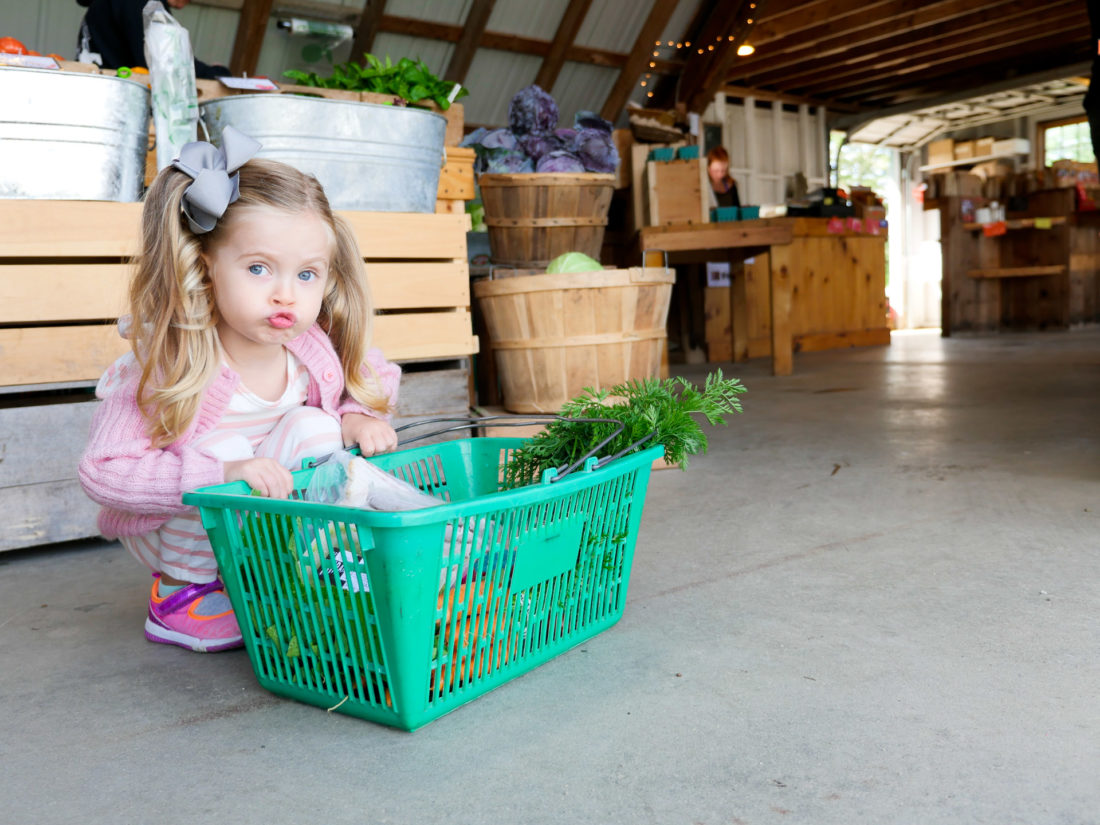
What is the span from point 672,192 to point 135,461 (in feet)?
15.8

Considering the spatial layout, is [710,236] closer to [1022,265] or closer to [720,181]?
[720,181]

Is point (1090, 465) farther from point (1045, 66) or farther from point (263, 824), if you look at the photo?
point (1045, 66)

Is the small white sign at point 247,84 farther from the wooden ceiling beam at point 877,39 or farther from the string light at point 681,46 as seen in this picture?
the wooden ceiling beam at point 877,39

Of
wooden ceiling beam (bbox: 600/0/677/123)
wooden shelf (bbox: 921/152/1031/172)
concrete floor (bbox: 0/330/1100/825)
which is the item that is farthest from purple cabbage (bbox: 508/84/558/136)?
wooden shelf (bbox: 921/152/1031/172)

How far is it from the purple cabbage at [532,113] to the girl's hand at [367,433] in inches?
119

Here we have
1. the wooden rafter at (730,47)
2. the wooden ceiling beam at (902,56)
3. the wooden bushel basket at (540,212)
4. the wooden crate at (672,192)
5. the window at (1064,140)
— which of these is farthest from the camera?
the window at (1064,140)

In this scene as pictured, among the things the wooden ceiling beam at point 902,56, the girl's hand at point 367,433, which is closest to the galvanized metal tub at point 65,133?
the girl's hand at point 367,433

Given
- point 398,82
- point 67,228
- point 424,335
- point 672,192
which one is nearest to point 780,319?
point 672,192

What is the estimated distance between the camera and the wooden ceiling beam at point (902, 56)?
365 inches

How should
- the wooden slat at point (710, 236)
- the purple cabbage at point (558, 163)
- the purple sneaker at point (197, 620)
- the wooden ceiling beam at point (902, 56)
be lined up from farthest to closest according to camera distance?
the wooden ceiling beam at point (902, 56)
the wooden slat at point (710, 236)
the purple cabbage at point (558, 163)
the purple sneaker at point (197, 620)

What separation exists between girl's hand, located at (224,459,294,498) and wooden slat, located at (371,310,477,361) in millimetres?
1169

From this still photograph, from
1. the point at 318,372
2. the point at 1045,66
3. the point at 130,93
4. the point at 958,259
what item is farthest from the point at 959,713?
the point at 1045,66

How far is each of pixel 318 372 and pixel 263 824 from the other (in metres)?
0.77

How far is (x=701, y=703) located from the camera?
1161 millimetres
